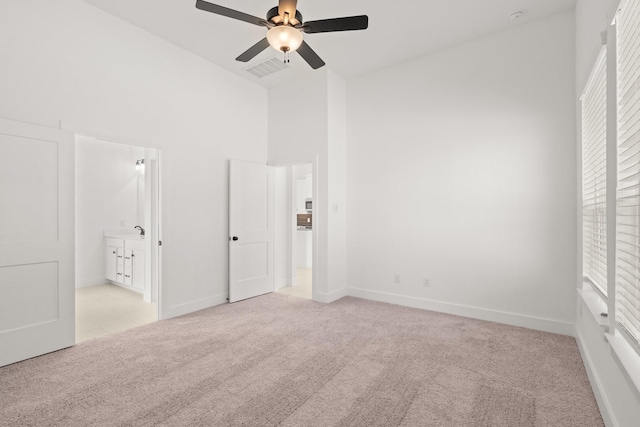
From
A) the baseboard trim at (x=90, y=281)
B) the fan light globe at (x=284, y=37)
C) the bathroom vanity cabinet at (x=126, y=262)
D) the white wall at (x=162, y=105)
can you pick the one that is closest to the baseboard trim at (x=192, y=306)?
the white wall at (x=162, y=105)

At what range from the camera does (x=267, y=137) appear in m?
5.21

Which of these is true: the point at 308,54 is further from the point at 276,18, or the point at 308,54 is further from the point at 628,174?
the point at 628,174

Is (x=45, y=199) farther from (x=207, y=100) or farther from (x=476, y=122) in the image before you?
(x=476, y=122)

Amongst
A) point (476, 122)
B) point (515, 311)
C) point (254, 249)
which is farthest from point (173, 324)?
point (476, 122)

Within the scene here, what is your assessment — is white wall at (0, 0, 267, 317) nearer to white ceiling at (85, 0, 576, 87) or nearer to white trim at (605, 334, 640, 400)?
white ceiling at (85, 0, 576, 87)

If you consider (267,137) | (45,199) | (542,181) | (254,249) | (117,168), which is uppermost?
(267,137)

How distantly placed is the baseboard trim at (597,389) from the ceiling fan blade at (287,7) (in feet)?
10.5

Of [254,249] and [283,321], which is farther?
[254,249]

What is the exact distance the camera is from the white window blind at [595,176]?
2.17 meters

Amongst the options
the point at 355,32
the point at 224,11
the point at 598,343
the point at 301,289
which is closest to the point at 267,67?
the point at 355,32

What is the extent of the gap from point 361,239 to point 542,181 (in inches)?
91.4

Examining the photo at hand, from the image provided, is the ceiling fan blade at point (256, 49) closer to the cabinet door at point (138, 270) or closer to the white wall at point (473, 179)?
the white wall at point (473, 179)

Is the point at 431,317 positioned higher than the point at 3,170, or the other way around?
the point at 3,170

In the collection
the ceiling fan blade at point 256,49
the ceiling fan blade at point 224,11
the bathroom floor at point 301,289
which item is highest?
the ceiling fan blade at point 224,11
